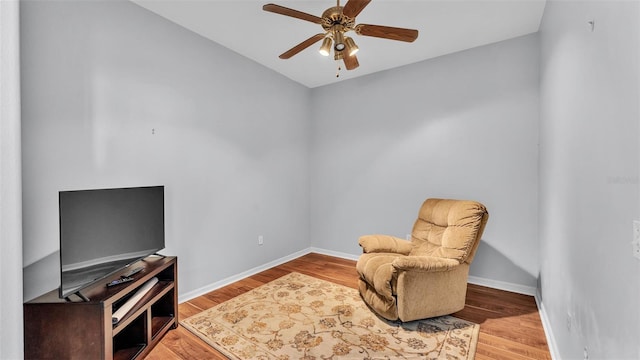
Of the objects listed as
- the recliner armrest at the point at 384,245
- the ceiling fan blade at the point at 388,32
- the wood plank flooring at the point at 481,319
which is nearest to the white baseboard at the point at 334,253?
the wood plank flooring at the point at 481,319

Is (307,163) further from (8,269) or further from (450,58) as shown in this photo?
(8,269)

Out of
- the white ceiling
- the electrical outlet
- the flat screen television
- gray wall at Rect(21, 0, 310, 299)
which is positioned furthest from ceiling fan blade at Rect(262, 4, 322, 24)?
the electrical outlet

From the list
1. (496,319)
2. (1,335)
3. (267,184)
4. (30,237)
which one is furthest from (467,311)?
(30,237)

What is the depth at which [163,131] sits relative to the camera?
2543mm

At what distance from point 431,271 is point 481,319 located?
28.3 inches

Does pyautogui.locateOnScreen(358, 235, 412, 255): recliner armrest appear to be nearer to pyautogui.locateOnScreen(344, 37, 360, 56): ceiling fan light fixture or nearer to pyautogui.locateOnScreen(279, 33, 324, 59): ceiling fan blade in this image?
pyautogui.locateOnScreen(344, 37, 360, 56): ceiling fan light fixture

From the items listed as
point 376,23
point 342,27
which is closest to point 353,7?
point 342,27

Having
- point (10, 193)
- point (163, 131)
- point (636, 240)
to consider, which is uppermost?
point (163, 131)

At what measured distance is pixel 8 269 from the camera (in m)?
1.43

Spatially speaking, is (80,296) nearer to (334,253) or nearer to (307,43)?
(307,43)

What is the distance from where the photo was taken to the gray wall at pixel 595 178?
89 cm

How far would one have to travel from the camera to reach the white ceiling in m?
2.33

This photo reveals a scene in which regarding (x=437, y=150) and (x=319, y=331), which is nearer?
(x=319, y=331)

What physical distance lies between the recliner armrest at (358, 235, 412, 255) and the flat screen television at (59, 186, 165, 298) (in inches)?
74.0
